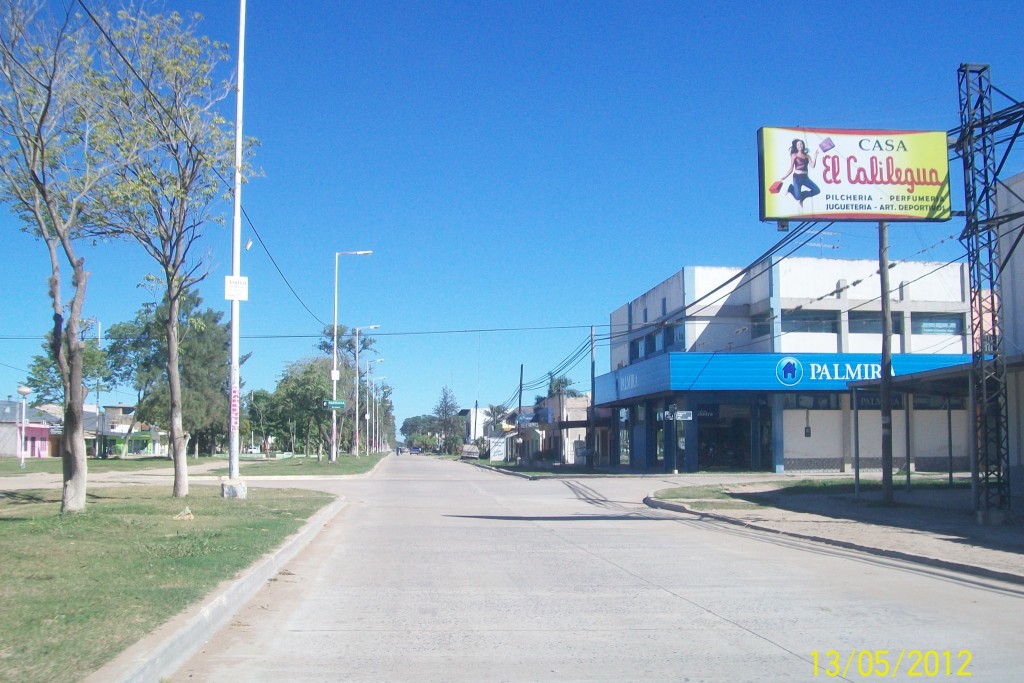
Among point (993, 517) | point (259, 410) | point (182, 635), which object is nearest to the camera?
point (182, 635)

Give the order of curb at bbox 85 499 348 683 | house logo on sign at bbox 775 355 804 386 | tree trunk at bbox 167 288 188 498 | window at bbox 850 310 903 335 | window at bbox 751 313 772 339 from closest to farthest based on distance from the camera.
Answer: curb at bbox 85 499 348 683, tree trunk at bbox 167 288 188 498, house logo on sign at bbox 775 355 804 386, window at bbox 751 313 772 339, window at bbox 850 310 903 335

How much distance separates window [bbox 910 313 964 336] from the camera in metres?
44.7

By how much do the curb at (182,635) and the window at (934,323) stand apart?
1579 inches

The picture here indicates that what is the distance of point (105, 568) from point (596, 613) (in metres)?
5.45

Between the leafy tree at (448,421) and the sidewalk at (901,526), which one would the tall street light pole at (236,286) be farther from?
the leafy tree at (448,421)

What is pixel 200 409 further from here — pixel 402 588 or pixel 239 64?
pixel 402 588

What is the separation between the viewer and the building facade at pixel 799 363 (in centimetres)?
4138

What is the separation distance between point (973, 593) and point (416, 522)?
37.8 ft

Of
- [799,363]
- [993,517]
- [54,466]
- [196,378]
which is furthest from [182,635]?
[196,378]

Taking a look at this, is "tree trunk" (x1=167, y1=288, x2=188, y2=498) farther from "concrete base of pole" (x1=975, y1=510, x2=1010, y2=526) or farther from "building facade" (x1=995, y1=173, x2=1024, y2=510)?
"building facade" (x1=995, y1=173, x2=1024, y2=510)

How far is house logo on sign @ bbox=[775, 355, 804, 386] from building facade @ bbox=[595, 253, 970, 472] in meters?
0.04

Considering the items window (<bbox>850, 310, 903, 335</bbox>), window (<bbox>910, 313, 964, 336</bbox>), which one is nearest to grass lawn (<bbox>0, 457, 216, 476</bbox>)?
window (<bbox>850, 310, 903, 335</bbox>)

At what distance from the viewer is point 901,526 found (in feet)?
58.0

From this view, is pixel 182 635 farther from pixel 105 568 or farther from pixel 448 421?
pixel 448 421
